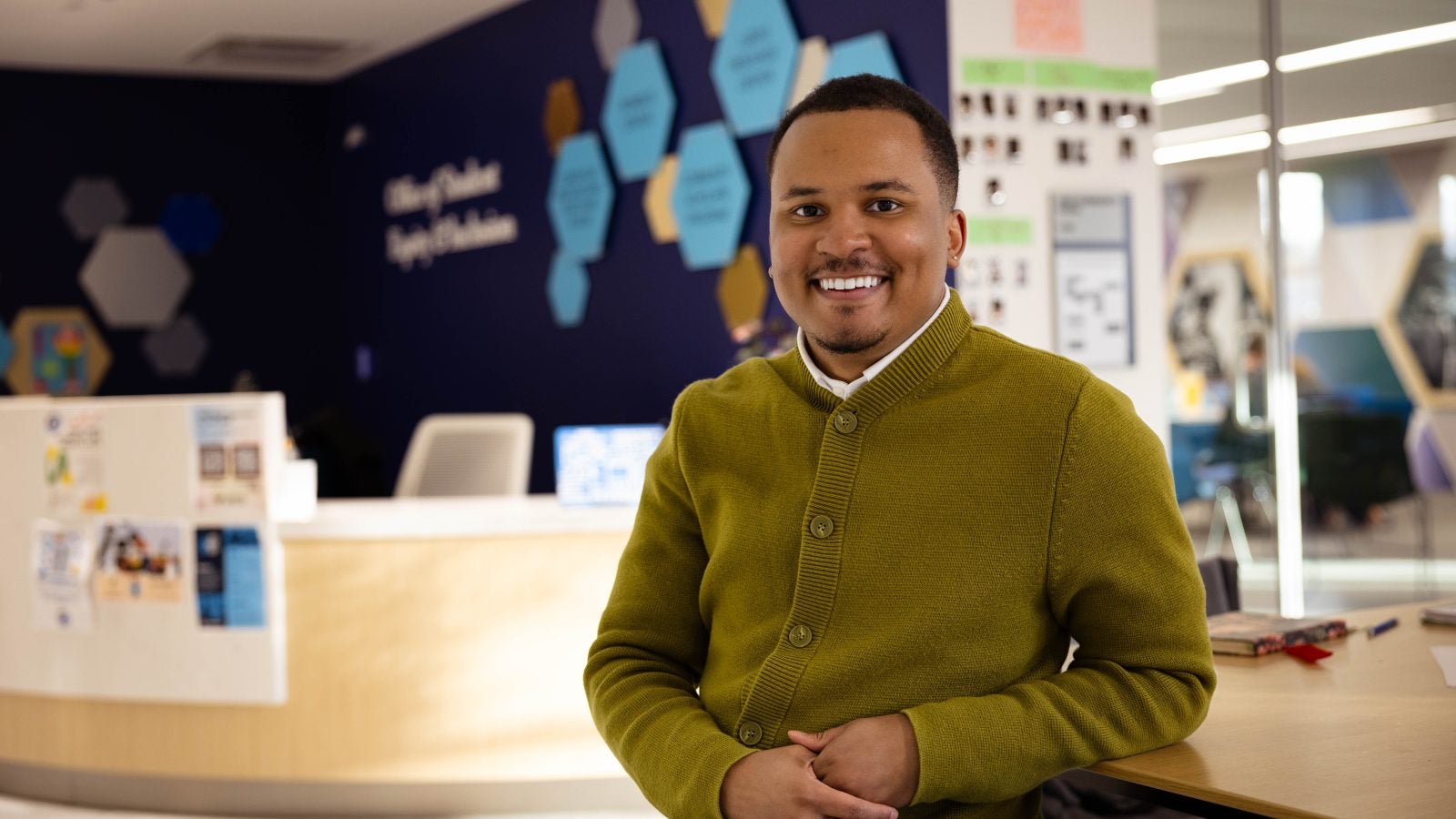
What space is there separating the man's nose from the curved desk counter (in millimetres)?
2411

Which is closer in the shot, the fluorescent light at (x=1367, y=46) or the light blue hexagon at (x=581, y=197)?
the fluorescent light at (x=1367, y=46)

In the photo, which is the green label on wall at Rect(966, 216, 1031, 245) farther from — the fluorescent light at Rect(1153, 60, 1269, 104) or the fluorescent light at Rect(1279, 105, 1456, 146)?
the fluorescent light at Rect(1279, 105, 1456, 146)

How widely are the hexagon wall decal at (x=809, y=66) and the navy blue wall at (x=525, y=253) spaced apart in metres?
0.04

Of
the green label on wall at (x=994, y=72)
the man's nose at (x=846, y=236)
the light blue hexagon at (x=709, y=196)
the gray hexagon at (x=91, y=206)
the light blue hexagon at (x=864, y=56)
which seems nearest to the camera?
the man's nose at (x=846, y=236)

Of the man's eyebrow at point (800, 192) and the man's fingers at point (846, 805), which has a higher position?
the man's eyebrow at point (800, 192)

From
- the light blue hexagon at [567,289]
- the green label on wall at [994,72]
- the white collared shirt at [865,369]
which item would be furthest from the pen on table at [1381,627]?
the light blue hexagon at [567,289]

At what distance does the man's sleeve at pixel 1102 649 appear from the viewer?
1.24m

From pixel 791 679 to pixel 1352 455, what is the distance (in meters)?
3.98

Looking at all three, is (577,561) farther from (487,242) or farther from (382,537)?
(487,242)

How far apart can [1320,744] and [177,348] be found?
22.3 ft

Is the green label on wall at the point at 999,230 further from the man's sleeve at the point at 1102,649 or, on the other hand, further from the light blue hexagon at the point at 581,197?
the man's sleeve at the point at 1102,649

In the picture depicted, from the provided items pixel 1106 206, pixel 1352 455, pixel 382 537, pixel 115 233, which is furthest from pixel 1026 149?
pixel 115 233

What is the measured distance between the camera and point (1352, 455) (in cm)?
480

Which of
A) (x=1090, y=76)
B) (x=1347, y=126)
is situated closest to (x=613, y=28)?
(x=1090, y=76)
